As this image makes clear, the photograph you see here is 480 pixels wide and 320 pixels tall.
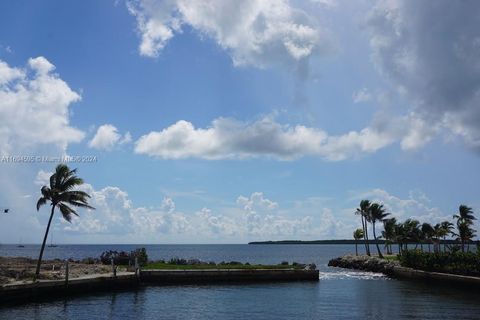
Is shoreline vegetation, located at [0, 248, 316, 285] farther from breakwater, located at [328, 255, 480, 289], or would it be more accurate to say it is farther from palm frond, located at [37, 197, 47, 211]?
breakwater, located at [328, 255, 480, 289]

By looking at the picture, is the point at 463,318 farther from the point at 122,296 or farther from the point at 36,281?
the point at 36,281

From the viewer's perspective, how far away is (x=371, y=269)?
8700cm

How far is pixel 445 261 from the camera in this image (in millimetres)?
63469

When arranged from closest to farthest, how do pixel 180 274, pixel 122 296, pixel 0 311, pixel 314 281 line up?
pixel 0 311 → pixel 122 296 → pixel 180 274 → pixel 314 281

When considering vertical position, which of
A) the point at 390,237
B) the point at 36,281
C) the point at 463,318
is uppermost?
the point at 390,237

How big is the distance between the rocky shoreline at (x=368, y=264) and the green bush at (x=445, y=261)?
296 centimetres

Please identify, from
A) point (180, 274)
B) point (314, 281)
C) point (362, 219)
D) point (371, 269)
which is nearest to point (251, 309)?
point (180, 274)

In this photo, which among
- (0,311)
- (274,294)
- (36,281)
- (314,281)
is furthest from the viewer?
(314,281)

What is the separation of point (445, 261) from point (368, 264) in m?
26.2

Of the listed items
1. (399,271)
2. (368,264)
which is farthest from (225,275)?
(368,264)

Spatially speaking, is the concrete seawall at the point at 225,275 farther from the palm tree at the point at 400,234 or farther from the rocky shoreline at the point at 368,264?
the palm tree at the point at 400,234

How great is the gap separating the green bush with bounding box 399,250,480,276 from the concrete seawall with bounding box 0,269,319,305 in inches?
634

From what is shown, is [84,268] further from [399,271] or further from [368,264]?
[368,264]

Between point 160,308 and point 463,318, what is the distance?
77.9 ft
